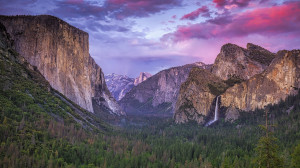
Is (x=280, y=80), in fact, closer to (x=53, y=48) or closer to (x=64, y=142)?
(x=64, y=142)

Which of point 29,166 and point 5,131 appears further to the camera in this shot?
point 5,131

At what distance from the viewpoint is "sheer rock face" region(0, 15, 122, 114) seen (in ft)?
502

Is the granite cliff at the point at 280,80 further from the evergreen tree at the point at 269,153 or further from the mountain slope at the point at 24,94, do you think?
the evergreen tree at the point at 269,153

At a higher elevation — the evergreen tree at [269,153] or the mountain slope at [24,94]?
the mountain slope at [24,94]

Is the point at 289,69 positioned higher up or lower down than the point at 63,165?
higher up

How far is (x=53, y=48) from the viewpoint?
164m

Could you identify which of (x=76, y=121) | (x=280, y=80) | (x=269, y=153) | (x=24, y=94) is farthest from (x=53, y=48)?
(x=280, y=80)

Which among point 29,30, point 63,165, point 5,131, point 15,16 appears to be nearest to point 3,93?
point 5,131

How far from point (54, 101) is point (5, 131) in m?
51.7

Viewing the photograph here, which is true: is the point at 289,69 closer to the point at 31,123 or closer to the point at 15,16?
the point at 31,123

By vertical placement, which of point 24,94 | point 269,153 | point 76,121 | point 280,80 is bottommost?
point 76,121

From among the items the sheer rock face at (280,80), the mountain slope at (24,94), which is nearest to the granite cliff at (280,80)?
the sheer rock face at (280,80)

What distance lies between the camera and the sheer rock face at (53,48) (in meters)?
153

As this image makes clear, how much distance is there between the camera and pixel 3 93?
99.6 metres
